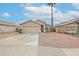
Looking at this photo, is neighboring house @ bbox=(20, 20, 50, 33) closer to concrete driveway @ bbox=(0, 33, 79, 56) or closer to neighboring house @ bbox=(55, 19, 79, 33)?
concrete driveway @ bbox=(0, 33, 79, 56)

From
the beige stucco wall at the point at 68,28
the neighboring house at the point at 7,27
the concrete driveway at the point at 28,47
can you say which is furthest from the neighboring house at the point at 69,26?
the neighboring house at the point at 7,27

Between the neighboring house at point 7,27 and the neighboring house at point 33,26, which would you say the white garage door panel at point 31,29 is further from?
the neighboring house at point 7,27

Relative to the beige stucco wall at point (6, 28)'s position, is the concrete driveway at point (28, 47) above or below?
below

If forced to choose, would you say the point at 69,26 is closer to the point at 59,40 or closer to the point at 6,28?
the point at 59,40

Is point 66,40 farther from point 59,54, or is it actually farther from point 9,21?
point 9,21

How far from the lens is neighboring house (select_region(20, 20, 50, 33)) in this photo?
300 inches

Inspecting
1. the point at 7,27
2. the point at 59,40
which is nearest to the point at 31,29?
the point at 7,27

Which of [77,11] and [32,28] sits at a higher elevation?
[77,11]

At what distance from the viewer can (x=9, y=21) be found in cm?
760

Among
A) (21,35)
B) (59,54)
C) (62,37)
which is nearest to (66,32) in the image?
(62,37)

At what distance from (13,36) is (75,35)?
6.65ft

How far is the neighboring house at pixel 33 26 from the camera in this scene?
7610mm

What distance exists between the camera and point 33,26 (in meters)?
7.67

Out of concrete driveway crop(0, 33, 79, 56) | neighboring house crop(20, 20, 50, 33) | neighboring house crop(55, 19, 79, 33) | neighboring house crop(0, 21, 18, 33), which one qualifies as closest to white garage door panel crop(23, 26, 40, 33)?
neighboring house crop(20, 20, 50, 33)
